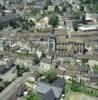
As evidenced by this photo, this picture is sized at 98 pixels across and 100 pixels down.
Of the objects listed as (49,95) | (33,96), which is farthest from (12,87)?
(49,95)

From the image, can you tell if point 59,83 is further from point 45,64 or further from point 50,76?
point 45,64

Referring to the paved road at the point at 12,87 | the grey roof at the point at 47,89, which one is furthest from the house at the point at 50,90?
the paved road at the point at 12,87

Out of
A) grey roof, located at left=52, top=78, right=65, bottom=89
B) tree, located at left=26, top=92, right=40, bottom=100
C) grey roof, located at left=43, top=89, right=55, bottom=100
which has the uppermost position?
grey roof, located at left=52, top=78, right=65, bottom=89

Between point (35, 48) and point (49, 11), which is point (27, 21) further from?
point (35, 48)

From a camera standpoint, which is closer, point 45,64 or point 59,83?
point 59,83

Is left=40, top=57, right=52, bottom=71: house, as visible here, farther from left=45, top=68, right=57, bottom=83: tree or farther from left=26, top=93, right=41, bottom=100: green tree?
left=26, top=93, right=41, bottom=100: green tree

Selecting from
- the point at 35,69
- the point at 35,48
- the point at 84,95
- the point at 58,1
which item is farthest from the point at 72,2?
the point at 84,95

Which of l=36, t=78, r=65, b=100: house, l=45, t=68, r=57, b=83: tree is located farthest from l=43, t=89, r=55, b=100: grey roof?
l=45, t=68, r=57, b=83: tree

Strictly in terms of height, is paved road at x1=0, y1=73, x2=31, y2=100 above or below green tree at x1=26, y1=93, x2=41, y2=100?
above
